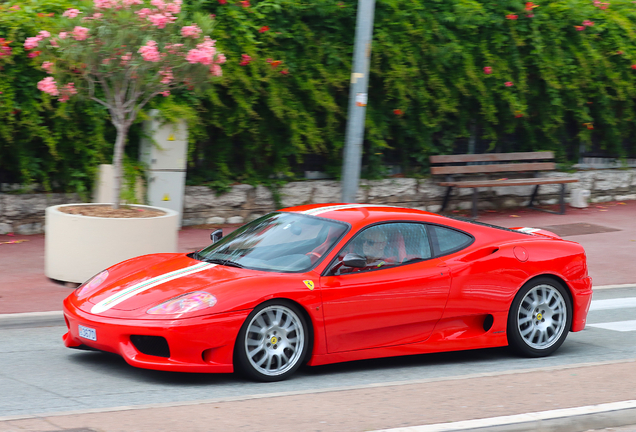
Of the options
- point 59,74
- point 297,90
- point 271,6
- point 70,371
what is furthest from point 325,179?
point 70,371

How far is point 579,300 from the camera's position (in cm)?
707

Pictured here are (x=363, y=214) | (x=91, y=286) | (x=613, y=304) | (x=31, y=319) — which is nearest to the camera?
(x=91, y=286)

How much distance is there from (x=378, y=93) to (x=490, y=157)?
2.74 m

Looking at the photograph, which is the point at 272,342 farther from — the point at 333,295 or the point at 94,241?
the point at 94,241

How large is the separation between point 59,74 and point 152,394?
5694 millimetres

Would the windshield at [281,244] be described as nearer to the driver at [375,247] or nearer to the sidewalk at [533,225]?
the driver at [375,247]

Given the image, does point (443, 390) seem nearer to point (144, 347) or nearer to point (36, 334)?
point (144, 347)

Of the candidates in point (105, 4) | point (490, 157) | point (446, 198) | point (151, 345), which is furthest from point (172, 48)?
point (490, 157)

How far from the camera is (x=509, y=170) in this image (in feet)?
52.0

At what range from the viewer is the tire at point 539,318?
678cm

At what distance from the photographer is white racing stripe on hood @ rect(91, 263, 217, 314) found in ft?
19.0

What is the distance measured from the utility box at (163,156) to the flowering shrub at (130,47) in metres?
2.47

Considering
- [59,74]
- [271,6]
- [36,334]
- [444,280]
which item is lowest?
[36,334]

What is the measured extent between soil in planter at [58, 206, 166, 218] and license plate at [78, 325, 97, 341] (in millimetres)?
3739
